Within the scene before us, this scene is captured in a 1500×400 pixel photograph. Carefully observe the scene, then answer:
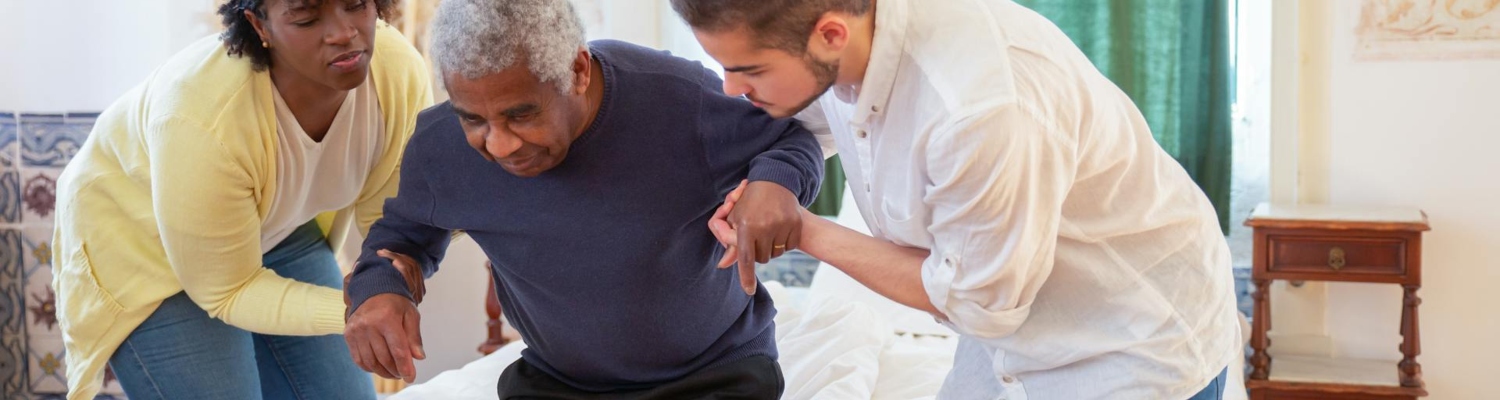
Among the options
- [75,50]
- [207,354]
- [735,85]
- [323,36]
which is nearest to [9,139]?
[75,50]

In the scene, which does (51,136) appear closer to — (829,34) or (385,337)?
(385,337)

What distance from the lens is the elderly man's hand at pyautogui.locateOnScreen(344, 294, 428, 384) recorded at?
162cm

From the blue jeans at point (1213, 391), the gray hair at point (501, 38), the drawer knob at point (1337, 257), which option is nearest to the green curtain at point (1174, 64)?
the drawer knob at point (1337, 257)

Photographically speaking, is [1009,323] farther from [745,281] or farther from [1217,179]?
[1217,179]

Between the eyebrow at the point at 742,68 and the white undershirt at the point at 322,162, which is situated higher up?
the eyebrow at the point at 742,68

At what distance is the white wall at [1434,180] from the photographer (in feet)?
10.8

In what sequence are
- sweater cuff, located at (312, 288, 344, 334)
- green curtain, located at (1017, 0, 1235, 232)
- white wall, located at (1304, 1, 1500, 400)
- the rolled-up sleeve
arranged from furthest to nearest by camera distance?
green curtain, located at (1017, 0, 1235, 232), white wall, located at (1304, 1, 1500, 400), sweater cuff, located at (312, 288, 344, 334), the rolled-up sleeve

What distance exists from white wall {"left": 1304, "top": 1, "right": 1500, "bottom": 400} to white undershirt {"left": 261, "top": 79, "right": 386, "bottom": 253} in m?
2.56

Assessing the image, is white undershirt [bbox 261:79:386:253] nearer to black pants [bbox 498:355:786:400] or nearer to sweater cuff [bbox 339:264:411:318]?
sweater cuff [bbox 339:264:411:318]

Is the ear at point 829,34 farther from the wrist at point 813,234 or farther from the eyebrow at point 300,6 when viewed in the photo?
the eyebrow at point 300,6

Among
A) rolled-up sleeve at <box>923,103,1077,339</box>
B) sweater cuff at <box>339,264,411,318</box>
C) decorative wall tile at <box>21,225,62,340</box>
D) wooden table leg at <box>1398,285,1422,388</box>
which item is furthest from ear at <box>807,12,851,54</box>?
decorative wall tile at <box>21,225,62,340</box>

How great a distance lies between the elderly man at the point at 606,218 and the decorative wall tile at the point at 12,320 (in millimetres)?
2305

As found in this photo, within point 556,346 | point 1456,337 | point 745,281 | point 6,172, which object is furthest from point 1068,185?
point 6,172

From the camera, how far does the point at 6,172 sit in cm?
346
